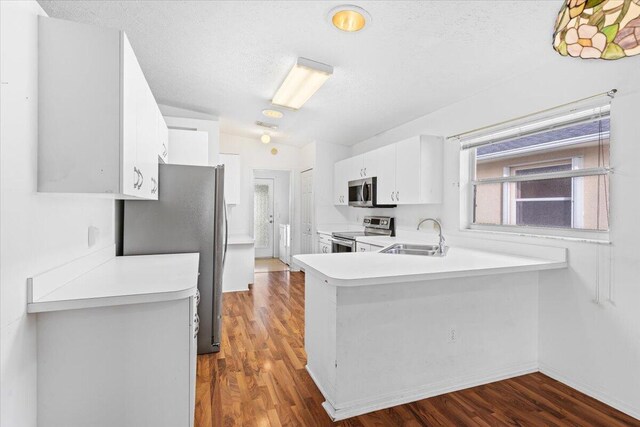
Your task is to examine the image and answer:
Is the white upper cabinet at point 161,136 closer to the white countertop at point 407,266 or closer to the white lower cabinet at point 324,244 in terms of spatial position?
the white countertop at point 407,266

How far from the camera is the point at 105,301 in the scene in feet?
4.41

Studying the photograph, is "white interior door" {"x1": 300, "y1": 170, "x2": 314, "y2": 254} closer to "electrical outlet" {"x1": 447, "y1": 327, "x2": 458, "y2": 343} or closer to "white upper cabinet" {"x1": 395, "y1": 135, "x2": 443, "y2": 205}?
"white upper cabinet" {"x1": 395, "y1": 135, "x2": 443, "y2": 205}

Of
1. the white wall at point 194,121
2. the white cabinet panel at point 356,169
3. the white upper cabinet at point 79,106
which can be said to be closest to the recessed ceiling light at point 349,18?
the white upper cabinet at point 79,106

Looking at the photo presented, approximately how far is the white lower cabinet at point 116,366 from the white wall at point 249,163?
3997 mm

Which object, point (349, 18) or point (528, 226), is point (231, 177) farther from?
point (528, 226)

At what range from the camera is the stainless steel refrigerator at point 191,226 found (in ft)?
8.32

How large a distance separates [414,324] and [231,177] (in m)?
3.70

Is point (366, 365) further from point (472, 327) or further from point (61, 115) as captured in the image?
point (61, 115)

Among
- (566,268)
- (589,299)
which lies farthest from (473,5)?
(589,299)

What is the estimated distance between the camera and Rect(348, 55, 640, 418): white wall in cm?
189

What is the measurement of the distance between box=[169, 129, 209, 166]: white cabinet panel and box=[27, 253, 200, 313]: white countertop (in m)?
1.83

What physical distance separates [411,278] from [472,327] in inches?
30.1

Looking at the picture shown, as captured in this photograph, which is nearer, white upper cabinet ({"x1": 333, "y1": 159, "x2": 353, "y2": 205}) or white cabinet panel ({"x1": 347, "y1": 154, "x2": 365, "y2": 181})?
white cabinet panel ({"x1": 347, "y1": 154, "x2": 365, "y2": 181})

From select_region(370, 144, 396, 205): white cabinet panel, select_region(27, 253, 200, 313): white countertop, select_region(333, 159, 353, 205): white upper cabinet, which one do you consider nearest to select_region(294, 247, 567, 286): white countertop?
select_region(27, 253, 200, 313): white countertop
